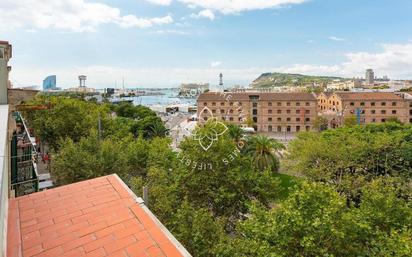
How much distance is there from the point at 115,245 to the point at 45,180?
1815cm

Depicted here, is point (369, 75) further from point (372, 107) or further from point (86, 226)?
point (86, 226)

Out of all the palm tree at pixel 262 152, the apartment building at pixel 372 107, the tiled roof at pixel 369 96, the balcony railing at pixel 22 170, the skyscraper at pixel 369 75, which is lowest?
the palm tree at pixel 262 152

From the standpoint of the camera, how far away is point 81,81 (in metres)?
188

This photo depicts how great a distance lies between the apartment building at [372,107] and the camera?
56688 millimetres

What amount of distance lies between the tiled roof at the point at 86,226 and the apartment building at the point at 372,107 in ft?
188

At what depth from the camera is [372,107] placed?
188 ft

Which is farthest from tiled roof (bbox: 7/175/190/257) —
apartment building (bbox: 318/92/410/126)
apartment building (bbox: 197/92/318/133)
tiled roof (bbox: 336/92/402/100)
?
tiled roof (bbox: 336/92/402/100)

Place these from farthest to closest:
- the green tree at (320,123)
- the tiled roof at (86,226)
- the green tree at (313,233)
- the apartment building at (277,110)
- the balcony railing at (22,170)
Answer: the apartment building at (277,110)
the green tree at (320,123)
the balcony railing at (22,170)
the green tree at (313,233)
the tiled roof at (86,226)

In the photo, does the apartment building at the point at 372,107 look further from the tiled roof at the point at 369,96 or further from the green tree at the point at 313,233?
the green tree at the point at 313,233

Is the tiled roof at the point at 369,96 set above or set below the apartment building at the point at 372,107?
above

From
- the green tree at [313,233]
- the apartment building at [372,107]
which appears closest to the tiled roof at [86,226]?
the green tree at [313,233]

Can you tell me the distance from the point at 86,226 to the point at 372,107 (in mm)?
61208

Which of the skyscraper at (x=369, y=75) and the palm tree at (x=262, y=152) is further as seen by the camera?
the skyscraper at (x=369, y=75)

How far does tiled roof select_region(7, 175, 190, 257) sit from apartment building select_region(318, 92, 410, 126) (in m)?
57.2
